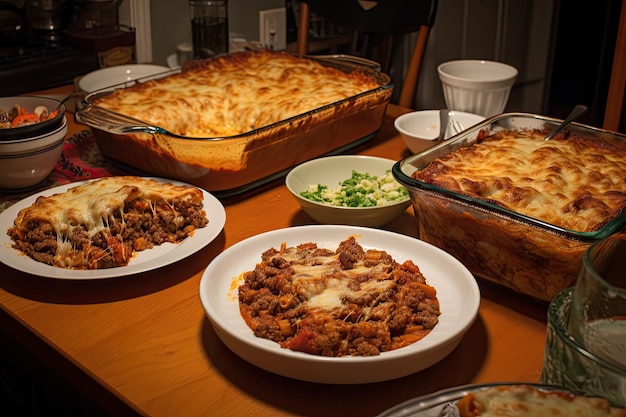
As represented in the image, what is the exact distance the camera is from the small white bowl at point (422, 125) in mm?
1725

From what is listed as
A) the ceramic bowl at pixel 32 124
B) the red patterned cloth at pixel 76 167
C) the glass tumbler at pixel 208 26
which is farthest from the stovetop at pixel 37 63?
the ceramic bowl at pixel 32 124

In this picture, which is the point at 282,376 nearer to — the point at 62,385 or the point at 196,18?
the point at 62,385

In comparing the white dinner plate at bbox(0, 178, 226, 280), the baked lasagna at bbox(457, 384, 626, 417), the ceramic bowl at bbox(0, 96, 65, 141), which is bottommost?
the white dinner plate at bbox(0, 178, 226, 280)

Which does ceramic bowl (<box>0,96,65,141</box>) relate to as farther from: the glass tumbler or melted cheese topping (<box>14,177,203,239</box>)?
the glass tumbler

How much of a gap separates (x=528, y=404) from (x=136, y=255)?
0.78m

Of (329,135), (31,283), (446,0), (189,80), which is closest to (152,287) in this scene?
(31,283)

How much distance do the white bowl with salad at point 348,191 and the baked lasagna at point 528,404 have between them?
0.62 m

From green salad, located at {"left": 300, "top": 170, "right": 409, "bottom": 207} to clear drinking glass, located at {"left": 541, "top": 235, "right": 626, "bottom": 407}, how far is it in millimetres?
594

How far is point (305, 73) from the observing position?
194 centimetres

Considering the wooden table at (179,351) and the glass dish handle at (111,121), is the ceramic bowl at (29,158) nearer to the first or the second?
the glass dish handle at (111,121)

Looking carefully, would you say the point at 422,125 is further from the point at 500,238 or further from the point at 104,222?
the point at 104,222

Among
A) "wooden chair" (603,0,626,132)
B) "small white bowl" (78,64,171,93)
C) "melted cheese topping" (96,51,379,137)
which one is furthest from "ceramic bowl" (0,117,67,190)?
"wooden chair" (603,0,626,132)

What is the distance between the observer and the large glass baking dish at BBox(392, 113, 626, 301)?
1.03 m

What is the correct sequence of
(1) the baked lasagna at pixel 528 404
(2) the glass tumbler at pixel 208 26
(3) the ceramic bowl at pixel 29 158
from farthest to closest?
(2) the glass tumbler at pixel 208 26, (3) the ceramic bowl at pixel 29 158, (1) the baked lasagna at pixel 528 404
